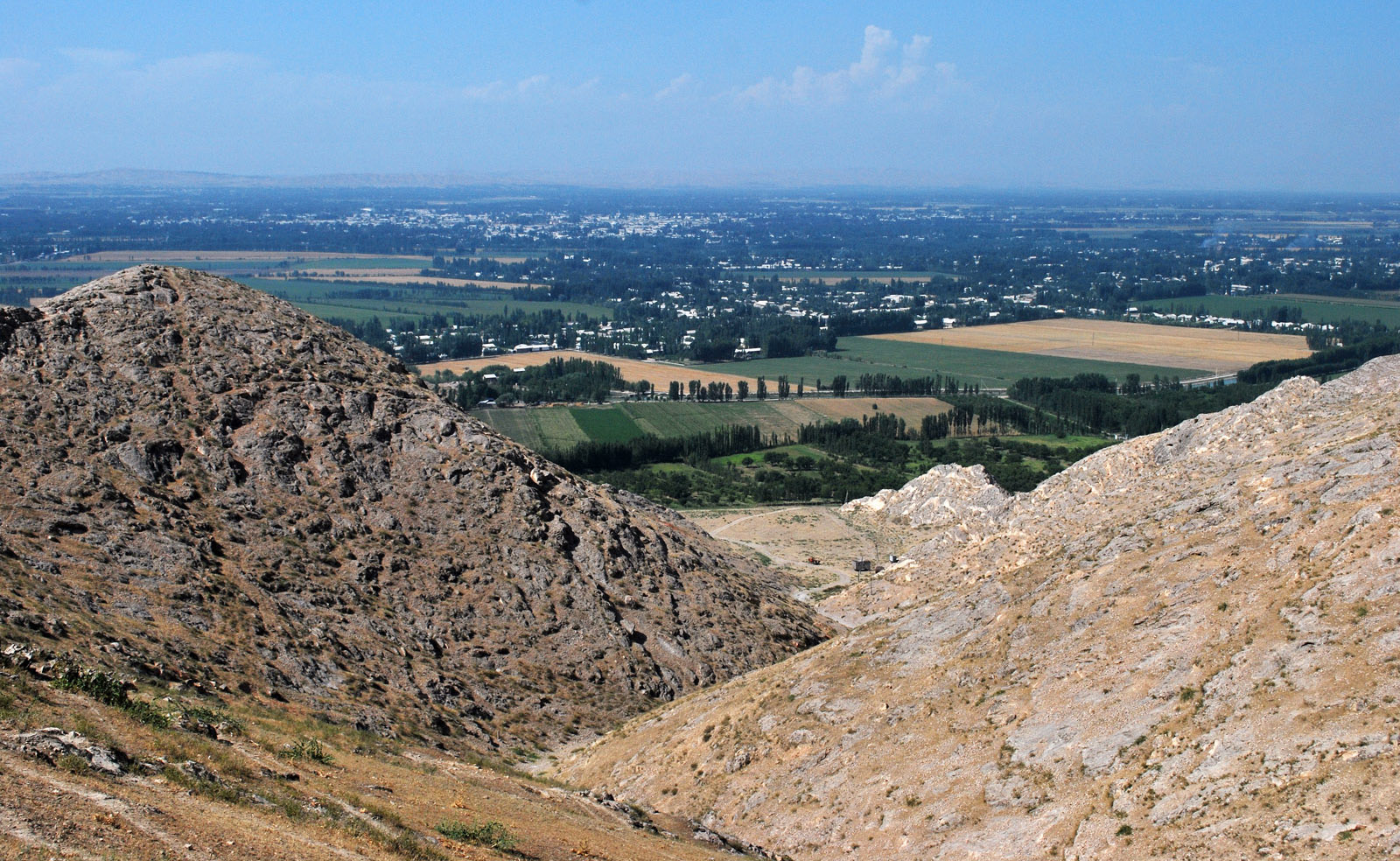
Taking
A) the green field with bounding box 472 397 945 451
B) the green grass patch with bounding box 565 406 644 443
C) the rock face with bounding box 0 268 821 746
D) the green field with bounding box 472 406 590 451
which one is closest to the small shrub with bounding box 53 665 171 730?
the rock face with bounding box 0 268 821 746

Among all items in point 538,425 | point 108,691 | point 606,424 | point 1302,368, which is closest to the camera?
point 108,691

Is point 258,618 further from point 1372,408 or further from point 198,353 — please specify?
point 1372,408

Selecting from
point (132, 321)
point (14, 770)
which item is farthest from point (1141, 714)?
point (132, 321)

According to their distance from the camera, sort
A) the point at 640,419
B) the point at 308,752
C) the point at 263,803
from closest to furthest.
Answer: the point at 263,803, the point at 308,752, the point at 640,419

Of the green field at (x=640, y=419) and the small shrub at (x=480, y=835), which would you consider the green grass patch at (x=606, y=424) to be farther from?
the small shrub at (x=480, y=835)

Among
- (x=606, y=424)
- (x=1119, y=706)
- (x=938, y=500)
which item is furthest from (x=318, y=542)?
(x=606, y=424)

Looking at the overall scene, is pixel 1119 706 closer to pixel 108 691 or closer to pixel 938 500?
pixel 108 691
